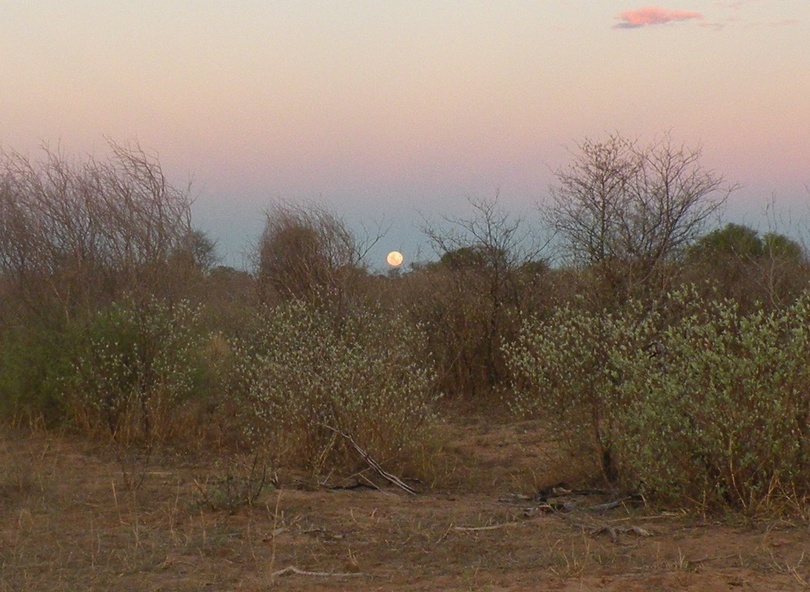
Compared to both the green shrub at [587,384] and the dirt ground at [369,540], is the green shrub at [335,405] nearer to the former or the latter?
the dirt ground at [369,540]

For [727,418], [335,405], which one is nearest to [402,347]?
[335,405]

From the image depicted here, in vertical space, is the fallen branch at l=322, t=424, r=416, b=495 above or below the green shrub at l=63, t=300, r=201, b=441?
below

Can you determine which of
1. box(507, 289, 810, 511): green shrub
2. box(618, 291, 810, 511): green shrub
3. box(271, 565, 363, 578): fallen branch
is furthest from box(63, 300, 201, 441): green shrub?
box(618, 291, 810, 511): green shrub

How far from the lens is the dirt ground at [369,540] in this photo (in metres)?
4.44

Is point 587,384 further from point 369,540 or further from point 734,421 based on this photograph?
point 369,540

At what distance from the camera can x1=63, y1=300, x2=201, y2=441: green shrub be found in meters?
8.77

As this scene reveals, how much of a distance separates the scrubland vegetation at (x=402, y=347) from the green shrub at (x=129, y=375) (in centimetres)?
2

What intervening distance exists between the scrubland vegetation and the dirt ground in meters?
0.33

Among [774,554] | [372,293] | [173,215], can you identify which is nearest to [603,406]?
[774,554]

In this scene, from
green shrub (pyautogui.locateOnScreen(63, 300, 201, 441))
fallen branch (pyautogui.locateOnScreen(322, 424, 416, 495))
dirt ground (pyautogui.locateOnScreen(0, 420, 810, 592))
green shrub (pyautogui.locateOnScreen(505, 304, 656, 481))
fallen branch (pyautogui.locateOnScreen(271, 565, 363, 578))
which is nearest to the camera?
dirt ground (pyautogui.locateOnScreen(0, 420, 810, 592))

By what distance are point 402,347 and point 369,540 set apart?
3731 millimetres

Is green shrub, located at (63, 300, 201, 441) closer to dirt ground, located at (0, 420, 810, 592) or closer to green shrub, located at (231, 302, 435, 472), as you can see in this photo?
green shrub, located at (231, 302, 435, 472)

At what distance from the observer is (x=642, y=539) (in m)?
5.10

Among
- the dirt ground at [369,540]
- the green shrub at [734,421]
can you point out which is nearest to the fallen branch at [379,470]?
the dirt ground at [369,540]
